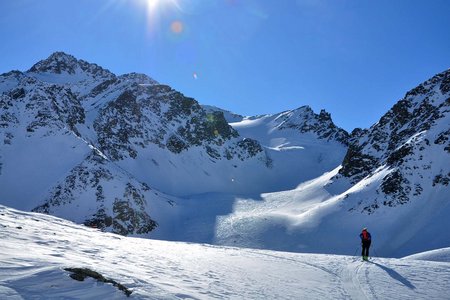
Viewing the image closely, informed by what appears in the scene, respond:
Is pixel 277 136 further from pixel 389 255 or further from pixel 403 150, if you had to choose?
pixel 389 255

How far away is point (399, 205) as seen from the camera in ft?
175

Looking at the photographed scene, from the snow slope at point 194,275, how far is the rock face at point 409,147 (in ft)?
122

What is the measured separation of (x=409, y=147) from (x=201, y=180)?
55333 millimetres

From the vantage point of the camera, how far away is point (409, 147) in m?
59.2

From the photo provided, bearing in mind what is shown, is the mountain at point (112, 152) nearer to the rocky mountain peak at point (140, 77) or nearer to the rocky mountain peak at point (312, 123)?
the rocky mountain peak at point (312, 123)

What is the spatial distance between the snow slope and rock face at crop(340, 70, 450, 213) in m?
37.3

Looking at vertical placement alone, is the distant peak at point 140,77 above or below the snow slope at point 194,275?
above

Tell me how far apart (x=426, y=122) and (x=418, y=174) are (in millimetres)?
16287

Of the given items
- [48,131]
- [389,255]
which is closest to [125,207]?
[48,131]

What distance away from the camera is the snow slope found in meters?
8.34

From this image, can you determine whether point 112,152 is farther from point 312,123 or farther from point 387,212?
point 312,123

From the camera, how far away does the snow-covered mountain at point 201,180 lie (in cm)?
5216

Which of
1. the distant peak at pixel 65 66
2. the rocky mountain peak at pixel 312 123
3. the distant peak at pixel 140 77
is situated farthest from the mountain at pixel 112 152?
the distant peak at pixel 140 77

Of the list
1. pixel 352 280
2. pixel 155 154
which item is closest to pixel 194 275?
pixel 352 280
